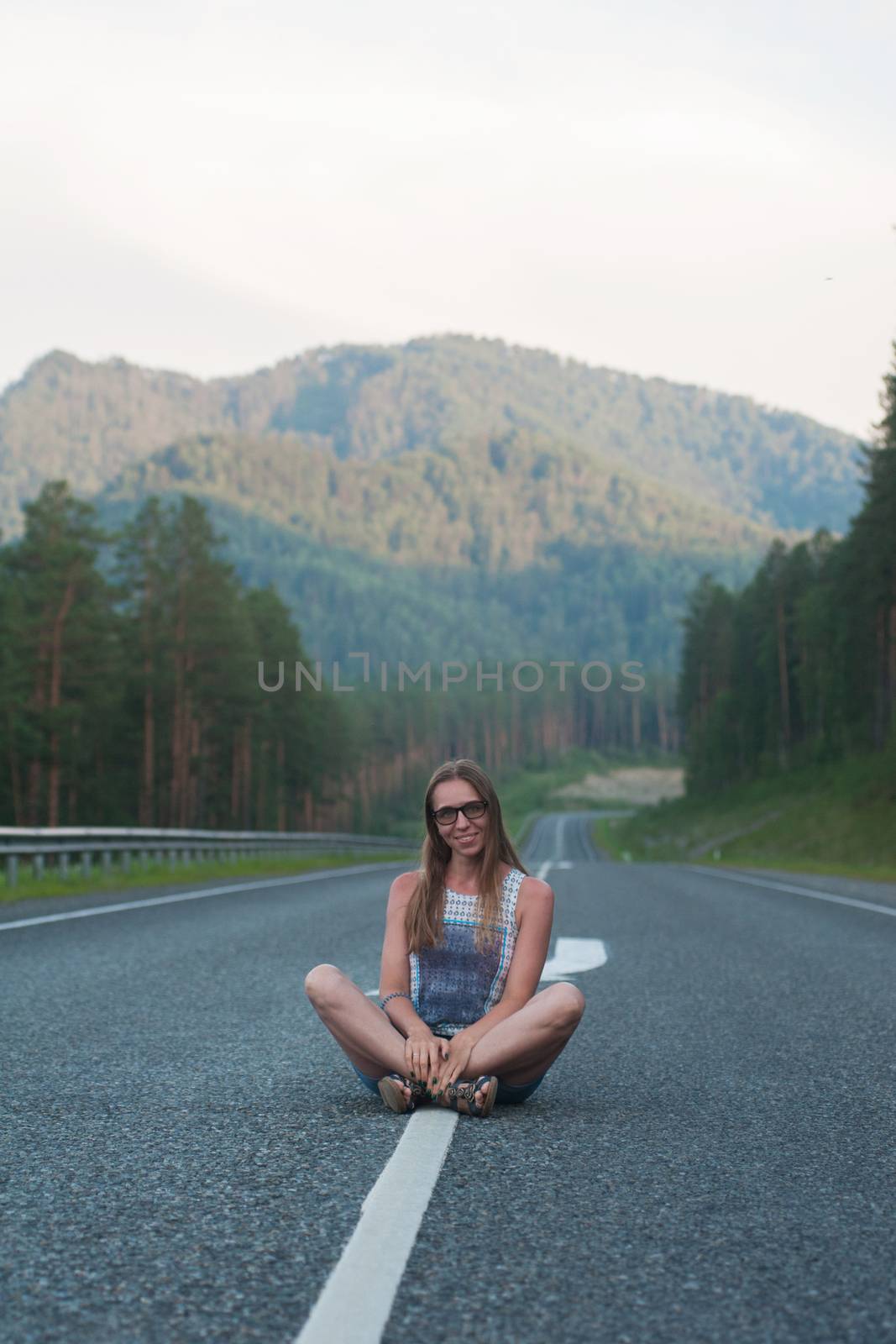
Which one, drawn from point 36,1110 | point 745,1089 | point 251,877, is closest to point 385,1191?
point 36,1110

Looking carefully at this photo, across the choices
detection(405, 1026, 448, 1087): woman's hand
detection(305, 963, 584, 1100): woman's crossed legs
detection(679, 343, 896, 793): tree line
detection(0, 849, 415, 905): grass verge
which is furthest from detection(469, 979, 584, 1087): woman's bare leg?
detection(679, 343, 896, 793): tree line

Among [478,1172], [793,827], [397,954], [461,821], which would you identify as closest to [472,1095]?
[397,954]

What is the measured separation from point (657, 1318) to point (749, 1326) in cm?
21

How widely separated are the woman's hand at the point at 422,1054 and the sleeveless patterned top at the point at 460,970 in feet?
1.28

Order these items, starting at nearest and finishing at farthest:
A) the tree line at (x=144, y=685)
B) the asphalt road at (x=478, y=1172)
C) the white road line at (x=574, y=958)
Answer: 1. the asphalt road at (x=478, y=1172)
2. the white road line at (x=574, y=958)
3. the tree line at (x=144, y=685)

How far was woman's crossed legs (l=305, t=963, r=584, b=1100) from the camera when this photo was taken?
18.2 ft

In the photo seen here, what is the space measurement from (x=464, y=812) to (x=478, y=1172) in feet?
5.16

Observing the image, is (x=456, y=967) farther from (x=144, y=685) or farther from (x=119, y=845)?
Answer: (x=144, y=685)

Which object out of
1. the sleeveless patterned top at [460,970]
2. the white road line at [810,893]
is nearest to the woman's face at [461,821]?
the sleeveless patterned top at [460,970]

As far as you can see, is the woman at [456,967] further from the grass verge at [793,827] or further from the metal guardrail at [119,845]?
the grass verge at [793,827]

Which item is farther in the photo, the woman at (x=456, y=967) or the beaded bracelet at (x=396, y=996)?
the beaded bracelet at (x=396, y=996)

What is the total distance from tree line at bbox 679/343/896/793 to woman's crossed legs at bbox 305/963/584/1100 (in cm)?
4520

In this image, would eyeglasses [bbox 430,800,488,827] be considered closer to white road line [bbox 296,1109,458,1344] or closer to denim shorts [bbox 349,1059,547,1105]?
denim shorts [bbox 349,1059,547,1105]

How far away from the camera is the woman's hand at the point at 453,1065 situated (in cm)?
553
